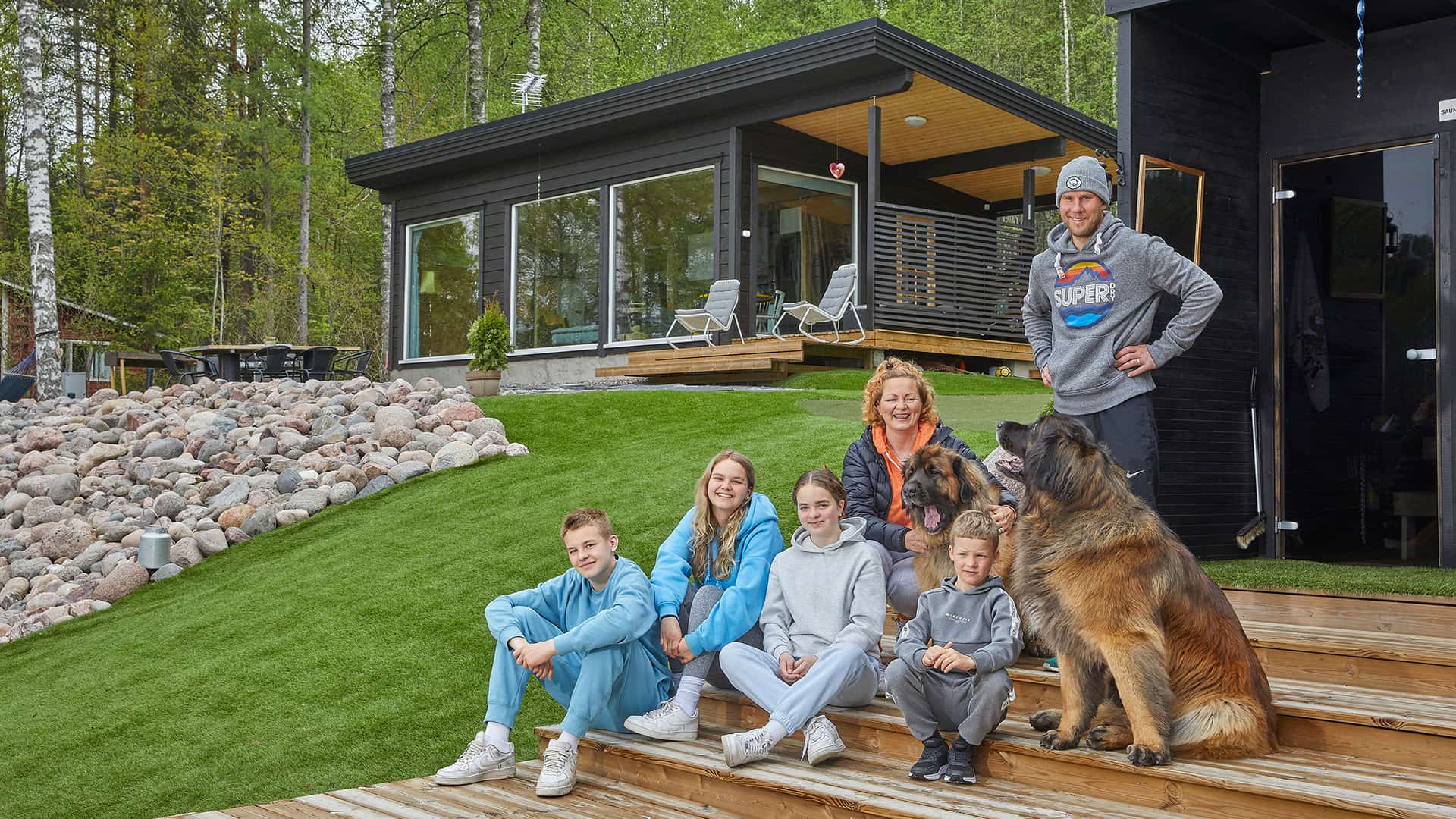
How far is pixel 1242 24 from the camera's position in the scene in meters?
5.65

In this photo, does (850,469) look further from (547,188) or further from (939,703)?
(547,188)

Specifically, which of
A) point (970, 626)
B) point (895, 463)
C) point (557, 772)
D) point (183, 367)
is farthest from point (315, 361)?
point (970, 626)

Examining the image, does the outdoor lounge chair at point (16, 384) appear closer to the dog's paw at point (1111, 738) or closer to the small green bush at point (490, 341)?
the small green bush at point (490, 341)

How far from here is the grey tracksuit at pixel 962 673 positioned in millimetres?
2939

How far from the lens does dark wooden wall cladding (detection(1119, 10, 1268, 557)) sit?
542cm

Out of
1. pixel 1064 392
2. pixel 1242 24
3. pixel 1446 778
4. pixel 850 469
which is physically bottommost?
pixel 1446 778

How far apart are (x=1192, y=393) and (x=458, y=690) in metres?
3.86

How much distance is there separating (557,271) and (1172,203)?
9983mm

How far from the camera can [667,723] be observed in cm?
356

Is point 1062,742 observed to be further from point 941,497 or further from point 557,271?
point 557,271

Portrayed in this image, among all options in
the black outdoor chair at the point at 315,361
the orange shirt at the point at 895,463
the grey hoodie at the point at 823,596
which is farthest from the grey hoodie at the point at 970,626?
the black outdoor chair at the point at 315,361

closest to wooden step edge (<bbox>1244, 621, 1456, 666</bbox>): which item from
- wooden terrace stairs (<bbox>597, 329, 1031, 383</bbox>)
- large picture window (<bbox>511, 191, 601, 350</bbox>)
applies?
wooden terrace stairs (<bbox>597, 329, 1031, 383</bbox>)

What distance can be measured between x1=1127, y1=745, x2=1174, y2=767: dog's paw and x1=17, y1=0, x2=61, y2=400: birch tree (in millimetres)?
14655

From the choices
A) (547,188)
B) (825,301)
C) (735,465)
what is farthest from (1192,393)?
(547,188)
